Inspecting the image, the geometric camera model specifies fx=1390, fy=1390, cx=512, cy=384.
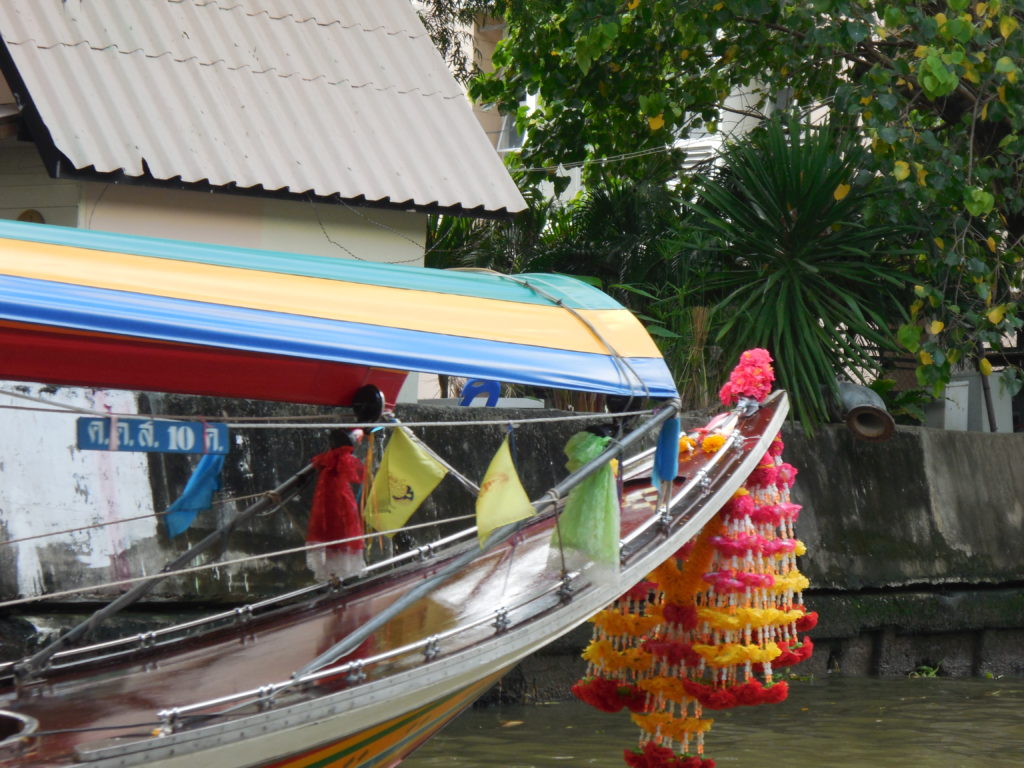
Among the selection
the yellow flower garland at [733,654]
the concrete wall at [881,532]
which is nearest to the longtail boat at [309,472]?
the yellow flower garland at [733,654]

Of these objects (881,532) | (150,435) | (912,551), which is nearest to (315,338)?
(150,435)

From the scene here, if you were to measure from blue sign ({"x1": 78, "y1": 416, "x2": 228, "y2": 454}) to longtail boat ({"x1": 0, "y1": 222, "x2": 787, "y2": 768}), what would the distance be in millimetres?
265

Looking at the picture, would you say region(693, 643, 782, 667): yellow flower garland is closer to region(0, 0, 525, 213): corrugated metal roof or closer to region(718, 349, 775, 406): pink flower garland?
region(718, 349, 775, 406): pink flower garland

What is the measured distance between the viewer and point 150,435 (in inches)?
163

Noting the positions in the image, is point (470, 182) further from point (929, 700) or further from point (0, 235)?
point (0, 235)

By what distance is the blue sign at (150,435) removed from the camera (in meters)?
4.08

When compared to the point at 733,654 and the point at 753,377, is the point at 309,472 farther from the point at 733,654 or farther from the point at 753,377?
the point at 753,377

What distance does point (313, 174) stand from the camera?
27.2 ft

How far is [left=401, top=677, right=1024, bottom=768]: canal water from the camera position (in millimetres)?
6672

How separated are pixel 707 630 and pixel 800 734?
6.41 feet

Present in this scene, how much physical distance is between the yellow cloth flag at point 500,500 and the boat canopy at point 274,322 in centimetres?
31

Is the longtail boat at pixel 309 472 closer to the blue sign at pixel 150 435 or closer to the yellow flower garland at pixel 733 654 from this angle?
the blue sign at pixel 150 435

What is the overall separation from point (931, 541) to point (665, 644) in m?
4.12

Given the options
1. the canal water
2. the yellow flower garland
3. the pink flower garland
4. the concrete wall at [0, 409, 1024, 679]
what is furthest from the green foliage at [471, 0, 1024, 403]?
the yellow flower garland
